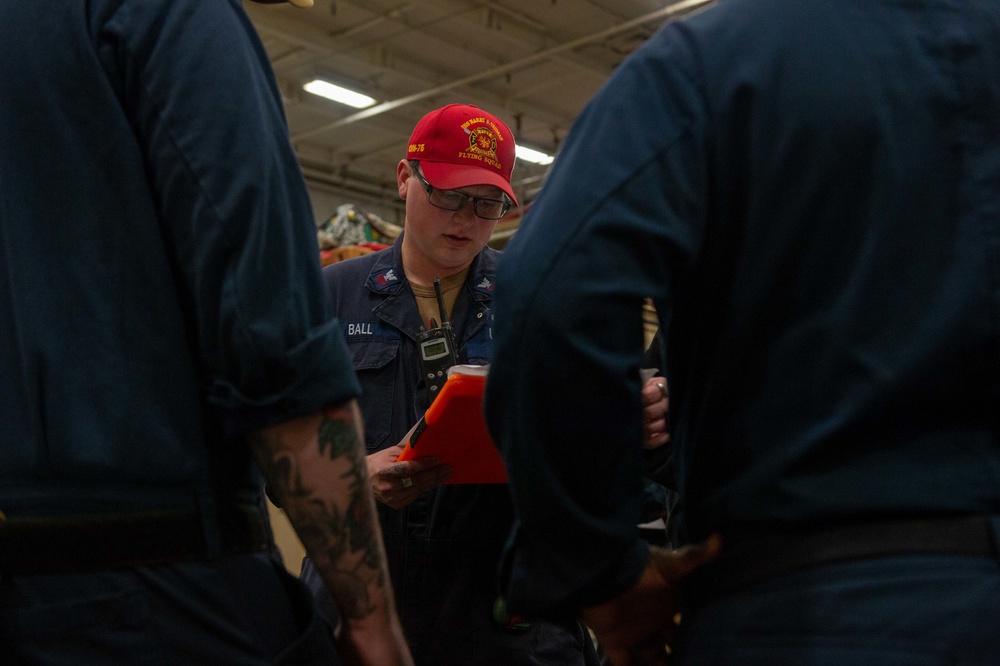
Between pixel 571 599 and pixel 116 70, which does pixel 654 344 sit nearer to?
pixel 571 599

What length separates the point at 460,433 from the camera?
157 centimetres

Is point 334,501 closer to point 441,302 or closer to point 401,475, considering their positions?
point 401,475

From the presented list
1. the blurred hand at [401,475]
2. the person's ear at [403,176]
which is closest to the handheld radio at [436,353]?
the blurred hand at [401,475]

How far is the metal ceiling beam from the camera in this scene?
830cm

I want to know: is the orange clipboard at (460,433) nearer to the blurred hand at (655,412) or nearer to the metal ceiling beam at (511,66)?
the blurred hand at (655,412)

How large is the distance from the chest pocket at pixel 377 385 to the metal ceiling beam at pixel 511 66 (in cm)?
621

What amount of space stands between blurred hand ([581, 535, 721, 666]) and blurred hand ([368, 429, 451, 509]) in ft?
2.15

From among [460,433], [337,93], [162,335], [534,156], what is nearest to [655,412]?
[460,433]

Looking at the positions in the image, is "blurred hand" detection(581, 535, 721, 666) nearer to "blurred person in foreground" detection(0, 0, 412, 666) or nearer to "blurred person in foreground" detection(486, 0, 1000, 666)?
"blurred person in foreground" detection(486, 0, 1000, 666)

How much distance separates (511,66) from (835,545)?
8824 millimetres

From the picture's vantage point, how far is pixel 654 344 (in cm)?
234

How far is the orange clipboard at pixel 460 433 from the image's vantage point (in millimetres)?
1467

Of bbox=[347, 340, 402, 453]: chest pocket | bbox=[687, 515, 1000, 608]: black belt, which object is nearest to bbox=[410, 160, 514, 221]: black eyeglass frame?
bbox=[347, 340, 402, 453]: chest pocket

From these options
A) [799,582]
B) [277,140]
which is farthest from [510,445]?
[277,140]
